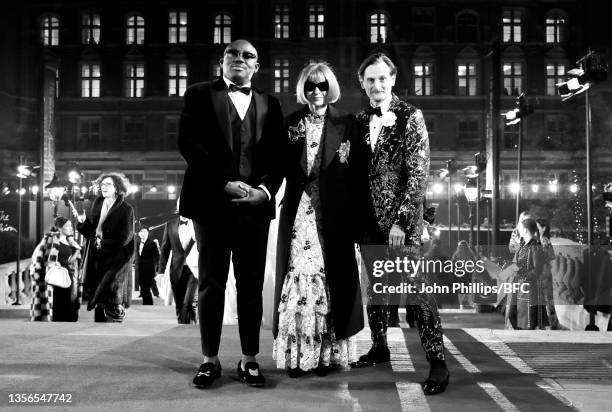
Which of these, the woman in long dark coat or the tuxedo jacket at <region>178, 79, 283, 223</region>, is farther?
the woman in long dark coat

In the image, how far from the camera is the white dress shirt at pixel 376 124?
3818 millimetres

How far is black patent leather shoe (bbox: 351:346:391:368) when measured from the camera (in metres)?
3.97

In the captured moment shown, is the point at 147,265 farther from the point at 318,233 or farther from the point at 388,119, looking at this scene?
the point at 388,119

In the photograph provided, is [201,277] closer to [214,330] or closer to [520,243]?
[214,330]

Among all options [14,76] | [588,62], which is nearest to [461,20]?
[14,76]

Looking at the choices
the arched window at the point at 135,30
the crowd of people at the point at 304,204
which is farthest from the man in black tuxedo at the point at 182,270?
the arched window at the point at 135,30

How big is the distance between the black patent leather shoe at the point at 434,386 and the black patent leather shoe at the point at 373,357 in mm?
591

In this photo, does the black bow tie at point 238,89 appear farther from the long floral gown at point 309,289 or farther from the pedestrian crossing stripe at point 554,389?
the pedestrian crossing stripe at point 554,389

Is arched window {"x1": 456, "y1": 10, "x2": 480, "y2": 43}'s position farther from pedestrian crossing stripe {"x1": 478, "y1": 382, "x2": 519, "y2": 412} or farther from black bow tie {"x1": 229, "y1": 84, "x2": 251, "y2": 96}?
pedestrian crossing stripe {"x1": 478, "y1": 382, "x2": 519, "y2": 412}

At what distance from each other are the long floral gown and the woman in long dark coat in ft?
11.9

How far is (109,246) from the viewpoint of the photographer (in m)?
7.04

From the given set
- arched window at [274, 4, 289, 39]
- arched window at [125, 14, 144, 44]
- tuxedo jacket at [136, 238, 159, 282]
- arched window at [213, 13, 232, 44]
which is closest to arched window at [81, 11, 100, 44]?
arched window at [125, 14, 144, 44]

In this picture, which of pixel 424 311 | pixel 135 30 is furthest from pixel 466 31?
pixel 424 311

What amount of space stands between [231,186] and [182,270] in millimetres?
4338
